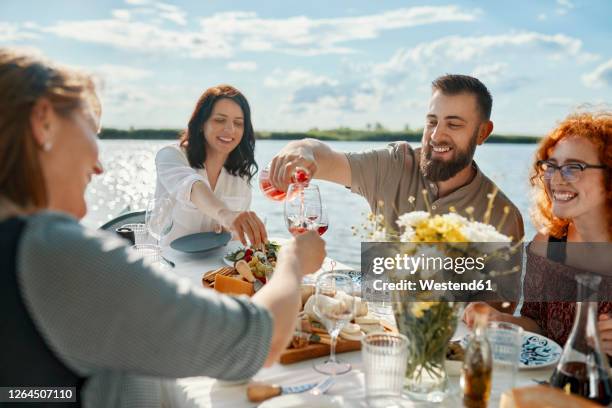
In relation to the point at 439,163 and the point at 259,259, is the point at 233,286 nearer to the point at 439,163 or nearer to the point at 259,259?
the point at 259,259

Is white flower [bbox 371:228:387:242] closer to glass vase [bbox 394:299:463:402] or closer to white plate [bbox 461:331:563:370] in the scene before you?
glass vase [bbox 394:299:463:402]

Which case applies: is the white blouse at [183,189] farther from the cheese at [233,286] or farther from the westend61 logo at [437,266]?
the westend61 logo at [437,266]

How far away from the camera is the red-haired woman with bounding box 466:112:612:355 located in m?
1.88

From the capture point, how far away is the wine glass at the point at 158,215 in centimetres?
223

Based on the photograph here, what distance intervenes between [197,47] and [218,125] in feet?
105

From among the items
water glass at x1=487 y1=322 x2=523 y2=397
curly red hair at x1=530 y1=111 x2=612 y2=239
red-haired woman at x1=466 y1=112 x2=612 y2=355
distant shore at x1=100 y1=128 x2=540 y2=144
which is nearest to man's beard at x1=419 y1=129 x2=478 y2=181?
curly red hair at x1=530 y1=111 x2=612 y2=239

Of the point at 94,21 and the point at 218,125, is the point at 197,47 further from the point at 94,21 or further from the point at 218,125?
the point at 218,125

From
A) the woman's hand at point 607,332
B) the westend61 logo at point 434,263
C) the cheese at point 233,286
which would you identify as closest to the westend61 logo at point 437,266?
the westend61 logo at point 434,263

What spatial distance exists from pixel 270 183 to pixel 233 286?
47 centimetres

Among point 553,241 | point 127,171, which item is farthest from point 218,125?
point 127,171

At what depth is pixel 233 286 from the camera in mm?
1780

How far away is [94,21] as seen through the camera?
32750 mm

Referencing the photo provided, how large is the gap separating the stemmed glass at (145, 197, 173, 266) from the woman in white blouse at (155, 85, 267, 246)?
81 cm

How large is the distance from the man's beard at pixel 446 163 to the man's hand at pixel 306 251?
129cm
